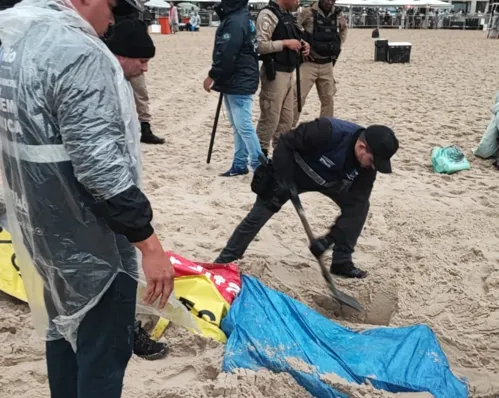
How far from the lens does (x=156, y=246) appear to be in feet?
4.83

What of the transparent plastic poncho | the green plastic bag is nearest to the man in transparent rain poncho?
the transparent plastic poncho

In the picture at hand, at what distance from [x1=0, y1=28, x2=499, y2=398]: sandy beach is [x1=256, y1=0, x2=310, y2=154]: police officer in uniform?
2.25 ft

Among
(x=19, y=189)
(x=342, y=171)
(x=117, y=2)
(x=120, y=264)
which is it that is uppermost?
(x=117, y=2)

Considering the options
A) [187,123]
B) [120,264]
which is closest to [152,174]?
[187,123]

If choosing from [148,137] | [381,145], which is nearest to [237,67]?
[148,137]

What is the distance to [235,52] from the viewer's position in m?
4.56

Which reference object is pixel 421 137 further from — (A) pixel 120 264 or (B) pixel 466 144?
(A) pixel 120 264

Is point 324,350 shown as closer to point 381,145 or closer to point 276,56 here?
point 381,145

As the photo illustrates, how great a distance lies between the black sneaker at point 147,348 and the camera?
2.55m

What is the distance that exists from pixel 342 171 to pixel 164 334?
1.30m

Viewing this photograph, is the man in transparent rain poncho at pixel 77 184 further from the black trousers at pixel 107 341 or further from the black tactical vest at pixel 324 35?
the black tactical vest at pixel 324 35

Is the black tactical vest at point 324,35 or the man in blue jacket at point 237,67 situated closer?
the man in blue jacket at point 237,67

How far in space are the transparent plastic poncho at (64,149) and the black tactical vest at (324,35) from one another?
14.1 feet

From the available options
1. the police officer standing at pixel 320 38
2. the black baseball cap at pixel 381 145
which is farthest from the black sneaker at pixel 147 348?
the police officer standing at pixel 320 38
